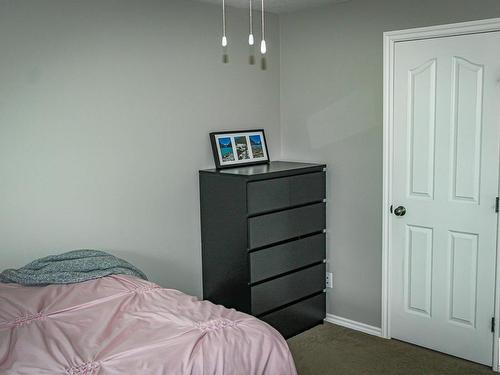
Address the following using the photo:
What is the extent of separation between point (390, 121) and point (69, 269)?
7.07 feet

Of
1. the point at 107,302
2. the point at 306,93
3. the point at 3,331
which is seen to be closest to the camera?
the point at 3,331

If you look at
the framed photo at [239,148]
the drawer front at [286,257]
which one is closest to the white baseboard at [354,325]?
the drawer front at [286,257]

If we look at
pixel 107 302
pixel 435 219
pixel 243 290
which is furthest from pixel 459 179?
pixel 107 302

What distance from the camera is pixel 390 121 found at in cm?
362

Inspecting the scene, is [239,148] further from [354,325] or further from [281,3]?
[354,325]

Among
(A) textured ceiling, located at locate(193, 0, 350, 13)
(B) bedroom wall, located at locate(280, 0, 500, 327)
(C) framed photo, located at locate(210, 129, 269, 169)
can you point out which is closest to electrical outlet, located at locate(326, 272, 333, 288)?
(B) bedroom wall, located at locate(280, 0, 500, 327)

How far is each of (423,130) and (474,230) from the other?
2.23ft

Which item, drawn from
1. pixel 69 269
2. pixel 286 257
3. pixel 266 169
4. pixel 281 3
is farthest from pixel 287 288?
pixel 281 3

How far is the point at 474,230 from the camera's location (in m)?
3.33

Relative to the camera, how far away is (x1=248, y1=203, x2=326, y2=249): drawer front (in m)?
3.54

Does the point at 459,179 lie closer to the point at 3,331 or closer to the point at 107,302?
the point at 107,302

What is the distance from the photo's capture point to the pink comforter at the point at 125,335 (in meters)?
2.06

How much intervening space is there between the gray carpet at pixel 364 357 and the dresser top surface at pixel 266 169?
3.84ft

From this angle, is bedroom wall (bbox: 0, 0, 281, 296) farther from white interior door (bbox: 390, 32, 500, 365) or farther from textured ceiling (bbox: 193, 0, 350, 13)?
white interior door (bbox: 390, 32, 500, 365)
